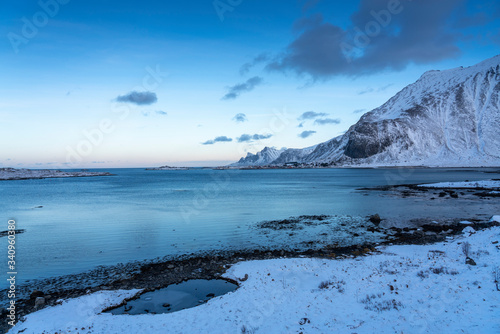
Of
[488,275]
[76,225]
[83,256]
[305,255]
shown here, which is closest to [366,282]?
[488,275]

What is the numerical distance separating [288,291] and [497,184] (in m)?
78.9

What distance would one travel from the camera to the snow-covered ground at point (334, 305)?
1092 centimetres

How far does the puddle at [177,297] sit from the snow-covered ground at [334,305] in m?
0.81

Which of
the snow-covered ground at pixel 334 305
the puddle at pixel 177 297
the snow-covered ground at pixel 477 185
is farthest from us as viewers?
the snow-covered ground at pixel 477 185

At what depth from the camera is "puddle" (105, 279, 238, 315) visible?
14398mm

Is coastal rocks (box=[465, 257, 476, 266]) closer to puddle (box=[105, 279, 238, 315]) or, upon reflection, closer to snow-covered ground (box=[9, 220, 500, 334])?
snow-covered ground (box=[9, 220, 500, 334])

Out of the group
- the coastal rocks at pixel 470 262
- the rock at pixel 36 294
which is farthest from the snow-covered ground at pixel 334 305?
the rock at pixel 36 294

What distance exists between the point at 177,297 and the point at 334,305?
8121 millimetres

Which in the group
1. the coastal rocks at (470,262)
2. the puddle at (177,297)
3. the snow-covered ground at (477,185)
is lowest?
the snow-covered ground at (477,185)

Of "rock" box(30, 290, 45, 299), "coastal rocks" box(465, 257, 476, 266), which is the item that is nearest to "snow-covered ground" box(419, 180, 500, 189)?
"coastal rocks" box(465, 257, 476, 266)

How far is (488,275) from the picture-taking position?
46.6ft

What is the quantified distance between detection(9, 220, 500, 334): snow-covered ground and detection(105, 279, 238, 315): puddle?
2.67 ft

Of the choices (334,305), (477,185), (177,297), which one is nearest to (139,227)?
(177,297)

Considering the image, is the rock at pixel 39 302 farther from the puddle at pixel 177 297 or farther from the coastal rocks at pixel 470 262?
the coastal rocks at pixel 470 262
